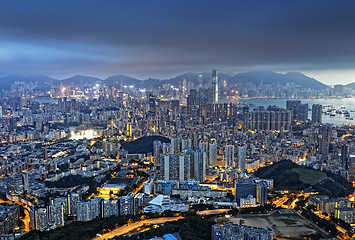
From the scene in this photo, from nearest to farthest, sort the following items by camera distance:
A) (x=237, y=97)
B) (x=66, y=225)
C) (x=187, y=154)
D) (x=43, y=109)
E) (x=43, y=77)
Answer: (x=66, y=225) → (x=187, y=154) → (x=43, y=109) → (x=237, y=97) → (x=43, y=77)

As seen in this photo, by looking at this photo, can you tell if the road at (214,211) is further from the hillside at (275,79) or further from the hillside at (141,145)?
the hillside at (275,79)

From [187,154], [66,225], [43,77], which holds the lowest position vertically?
[66,225]

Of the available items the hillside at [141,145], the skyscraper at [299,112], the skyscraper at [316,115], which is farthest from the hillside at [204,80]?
the hillside at [141,145]

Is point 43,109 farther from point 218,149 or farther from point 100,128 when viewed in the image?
point 218,149

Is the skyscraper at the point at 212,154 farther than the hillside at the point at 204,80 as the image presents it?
No

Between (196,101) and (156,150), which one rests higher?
(196,101)

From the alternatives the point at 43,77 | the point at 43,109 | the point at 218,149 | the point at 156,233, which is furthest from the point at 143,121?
the point at 43,77

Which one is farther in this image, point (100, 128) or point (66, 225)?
point (100, 128)
